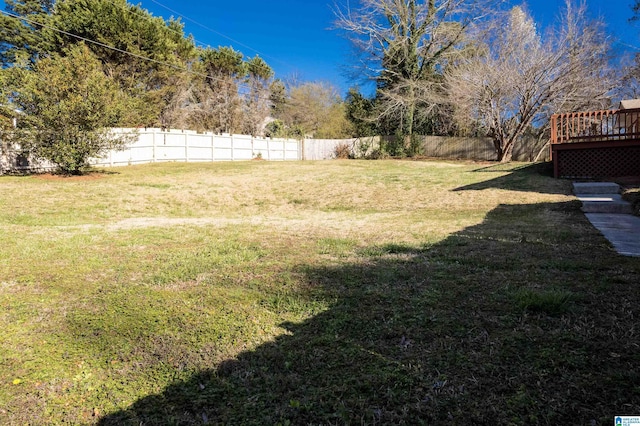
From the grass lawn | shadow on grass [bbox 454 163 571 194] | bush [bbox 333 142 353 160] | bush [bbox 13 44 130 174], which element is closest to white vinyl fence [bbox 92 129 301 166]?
bush [bbox 13 44 130 174]

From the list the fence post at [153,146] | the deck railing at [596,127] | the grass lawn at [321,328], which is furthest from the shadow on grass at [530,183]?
the fence post at [153,146]

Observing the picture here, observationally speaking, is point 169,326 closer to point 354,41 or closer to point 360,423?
point 360,423

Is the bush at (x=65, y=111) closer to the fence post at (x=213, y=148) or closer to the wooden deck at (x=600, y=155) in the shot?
the fence post at (x=213, y=148)

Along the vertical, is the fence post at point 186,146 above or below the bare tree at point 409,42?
below

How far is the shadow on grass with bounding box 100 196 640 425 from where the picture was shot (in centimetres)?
169

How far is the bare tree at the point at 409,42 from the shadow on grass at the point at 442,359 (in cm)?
2211

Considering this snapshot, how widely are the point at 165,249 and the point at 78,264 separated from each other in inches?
39.0

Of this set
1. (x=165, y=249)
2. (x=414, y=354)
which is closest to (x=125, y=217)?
(x=165, y=249)

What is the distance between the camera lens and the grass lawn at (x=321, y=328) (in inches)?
69.1

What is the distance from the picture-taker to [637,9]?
358 inches

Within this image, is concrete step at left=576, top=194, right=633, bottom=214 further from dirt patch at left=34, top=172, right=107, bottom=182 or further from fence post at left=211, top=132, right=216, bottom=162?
fence post at left=211, top=132, right=216, bottom=162

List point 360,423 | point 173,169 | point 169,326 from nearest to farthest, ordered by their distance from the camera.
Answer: point 360,423, point 169,326, point 173,169

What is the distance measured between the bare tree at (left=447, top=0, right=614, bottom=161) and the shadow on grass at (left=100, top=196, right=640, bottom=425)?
1745 cm

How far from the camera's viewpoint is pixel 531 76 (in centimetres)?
1745
